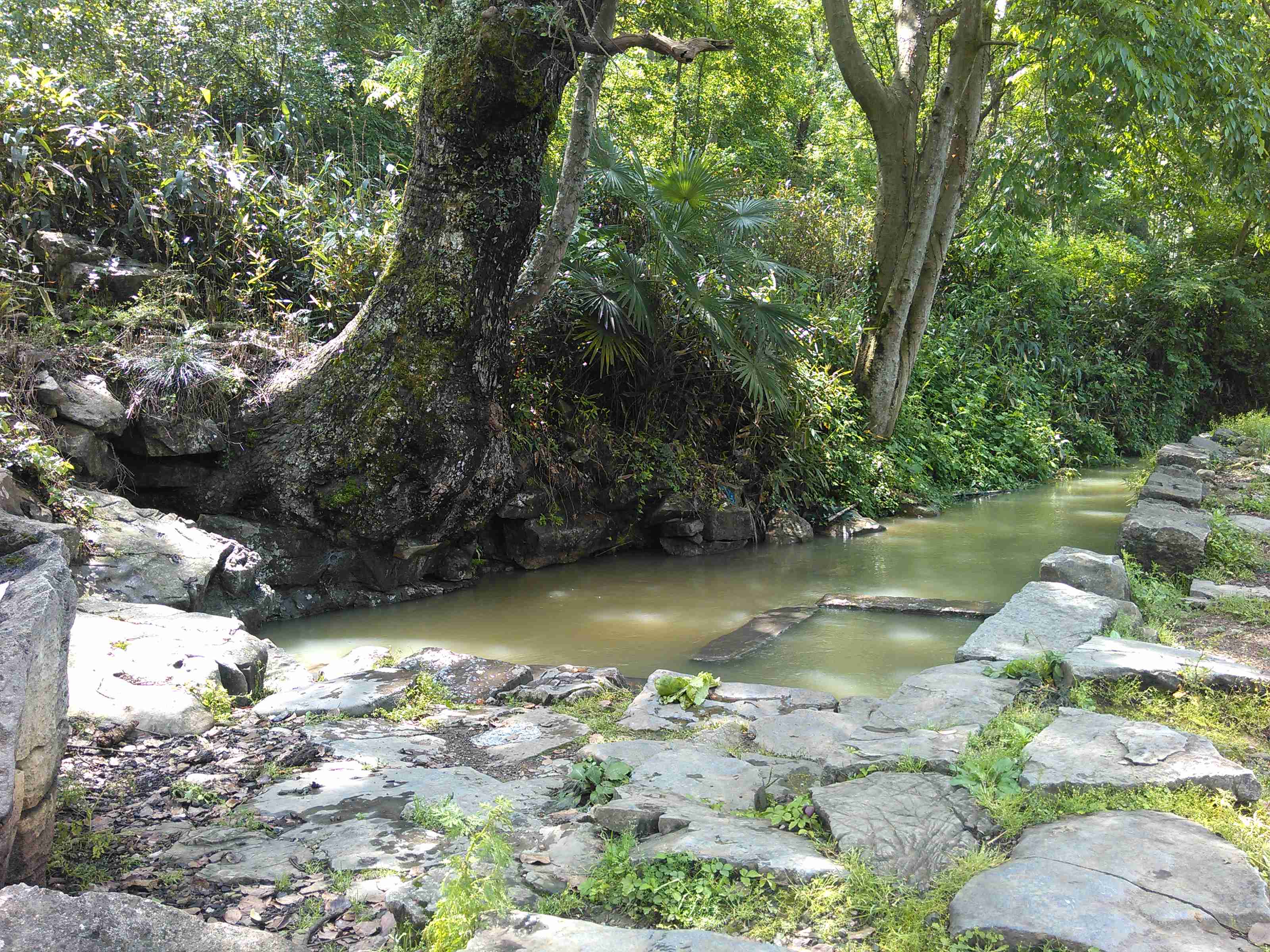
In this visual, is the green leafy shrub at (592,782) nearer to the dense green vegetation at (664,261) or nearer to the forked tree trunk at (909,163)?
the dense green vegetation at (664,261)

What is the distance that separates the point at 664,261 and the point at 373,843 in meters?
6.34

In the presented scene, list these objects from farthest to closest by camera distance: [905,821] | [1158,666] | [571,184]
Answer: [571,184]
[1158,666]
[905,821]

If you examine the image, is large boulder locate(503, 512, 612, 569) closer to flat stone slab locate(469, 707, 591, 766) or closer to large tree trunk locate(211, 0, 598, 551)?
large tree trunk locate(211, 0, 598, 551)

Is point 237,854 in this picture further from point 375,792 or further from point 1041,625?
point 1041,625

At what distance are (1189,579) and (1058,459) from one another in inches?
362

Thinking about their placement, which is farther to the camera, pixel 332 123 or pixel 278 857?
pixel 332 123

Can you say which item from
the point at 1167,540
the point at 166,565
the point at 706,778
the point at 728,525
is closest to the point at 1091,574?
the point at 1167,540

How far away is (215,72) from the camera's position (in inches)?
432

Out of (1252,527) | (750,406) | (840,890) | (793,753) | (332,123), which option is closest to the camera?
(840,890)

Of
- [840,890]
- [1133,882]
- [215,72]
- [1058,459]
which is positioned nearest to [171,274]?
[215,72]

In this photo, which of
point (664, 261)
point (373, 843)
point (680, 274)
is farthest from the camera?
point (664, 261)

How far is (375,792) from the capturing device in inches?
122

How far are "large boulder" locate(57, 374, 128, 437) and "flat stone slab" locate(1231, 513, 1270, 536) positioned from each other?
7479 millimetres

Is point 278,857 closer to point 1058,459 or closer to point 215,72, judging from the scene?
point 215,72
